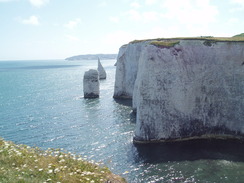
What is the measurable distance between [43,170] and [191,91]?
2389 centimetres

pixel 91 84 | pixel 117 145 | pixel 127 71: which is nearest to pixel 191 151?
pixel 117 145

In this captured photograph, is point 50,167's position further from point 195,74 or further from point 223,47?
point 223,47

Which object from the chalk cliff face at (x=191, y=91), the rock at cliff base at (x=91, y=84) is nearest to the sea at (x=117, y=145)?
the chalk cliff face at (x=191, y=91)

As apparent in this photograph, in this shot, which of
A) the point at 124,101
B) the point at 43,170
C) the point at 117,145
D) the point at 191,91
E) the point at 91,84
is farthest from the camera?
the point at 91,84

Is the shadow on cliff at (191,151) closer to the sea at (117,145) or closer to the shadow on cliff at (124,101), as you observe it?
the sea at (117,145)

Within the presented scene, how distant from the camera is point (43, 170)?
12.0 metres

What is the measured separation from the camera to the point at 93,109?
50.1 m

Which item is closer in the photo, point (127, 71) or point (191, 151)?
point (191, 151)

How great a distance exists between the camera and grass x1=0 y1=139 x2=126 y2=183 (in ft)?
36.4

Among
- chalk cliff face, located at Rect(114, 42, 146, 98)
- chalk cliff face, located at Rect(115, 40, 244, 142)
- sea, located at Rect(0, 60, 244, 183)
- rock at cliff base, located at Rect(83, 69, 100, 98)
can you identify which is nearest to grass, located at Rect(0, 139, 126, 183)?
sea, located at Rect(0, 60, 244, 183)

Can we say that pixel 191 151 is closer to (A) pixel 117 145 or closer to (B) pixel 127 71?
(A) pixel 117 145

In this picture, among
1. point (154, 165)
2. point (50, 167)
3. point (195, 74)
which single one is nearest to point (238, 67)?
point (195, 74)

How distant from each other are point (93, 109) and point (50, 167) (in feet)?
124

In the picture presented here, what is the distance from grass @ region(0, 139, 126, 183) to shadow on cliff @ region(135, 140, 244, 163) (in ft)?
45.2
